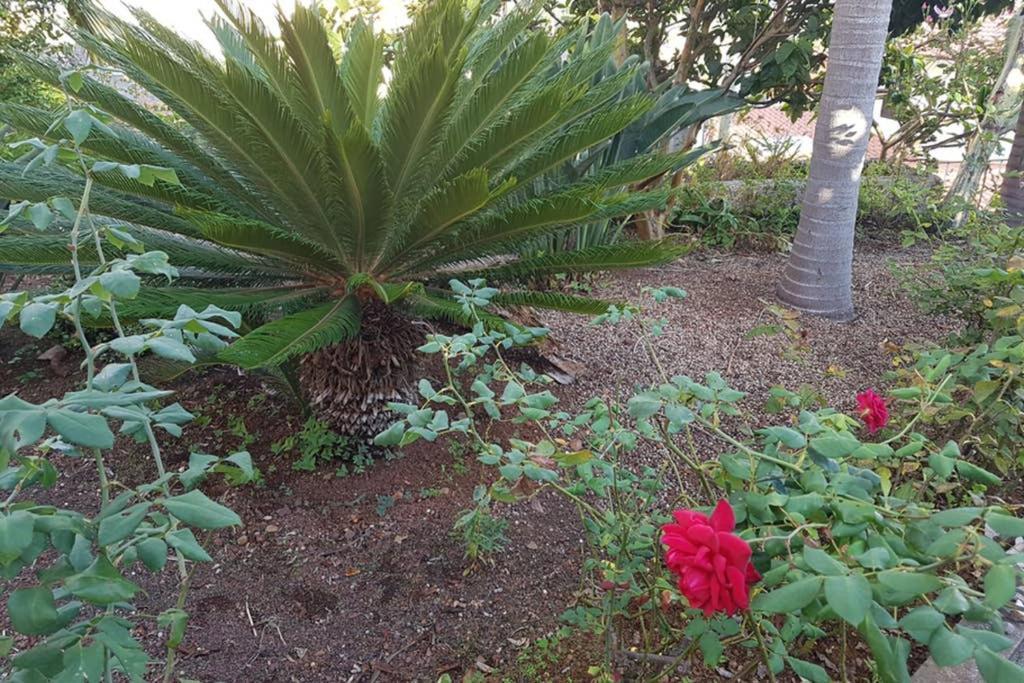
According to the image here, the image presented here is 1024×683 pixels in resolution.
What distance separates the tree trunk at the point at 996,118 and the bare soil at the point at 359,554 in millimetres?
3110

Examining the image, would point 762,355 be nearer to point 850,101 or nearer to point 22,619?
point 850,101

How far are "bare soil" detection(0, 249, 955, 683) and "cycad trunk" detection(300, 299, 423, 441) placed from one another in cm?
20

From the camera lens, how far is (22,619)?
835 mm

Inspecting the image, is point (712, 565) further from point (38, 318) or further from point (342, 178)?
point (342, 178)

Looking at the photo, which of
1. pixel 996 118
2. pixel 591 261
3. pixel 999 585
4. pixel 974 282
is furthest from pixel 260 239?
pixel 996 118

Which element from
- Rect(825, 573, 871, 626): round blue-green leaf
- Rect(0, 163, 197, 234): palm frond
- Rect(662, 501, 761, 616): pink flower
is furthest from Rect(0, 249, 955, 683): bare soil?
Rect(825, 573, 871, 626): round blue-green leaf

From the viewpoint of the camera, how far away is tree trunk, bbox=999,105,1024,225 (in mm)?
4699

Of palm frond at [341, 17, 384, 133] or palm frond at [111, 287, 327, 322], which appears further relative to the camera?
palm frond at [341, 17, 384, 133]

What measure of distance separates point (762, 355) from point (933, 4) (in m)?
4.26

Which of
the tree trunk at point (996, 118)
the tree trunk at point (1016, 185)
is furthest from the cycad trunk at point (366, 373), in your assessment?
the tree trunk at point (996, 118)

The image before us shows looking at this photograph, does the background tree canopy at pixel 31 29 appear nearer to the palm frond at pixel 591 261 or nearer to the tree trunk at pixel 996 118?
the palm frond at pixel 591 261

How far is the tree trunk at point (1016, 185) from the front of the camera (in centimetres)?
470

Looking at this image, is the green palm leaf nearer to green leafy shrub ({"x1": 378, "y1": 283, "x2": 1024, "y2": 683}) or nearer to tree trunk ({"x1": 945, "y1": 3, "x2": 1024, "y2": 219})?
green leafy shrub ({"x1": 378, "y1": 283, "x2": 1024, "y2": 683})

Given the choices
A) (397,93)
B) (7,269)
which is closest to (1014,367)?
(397,93)
